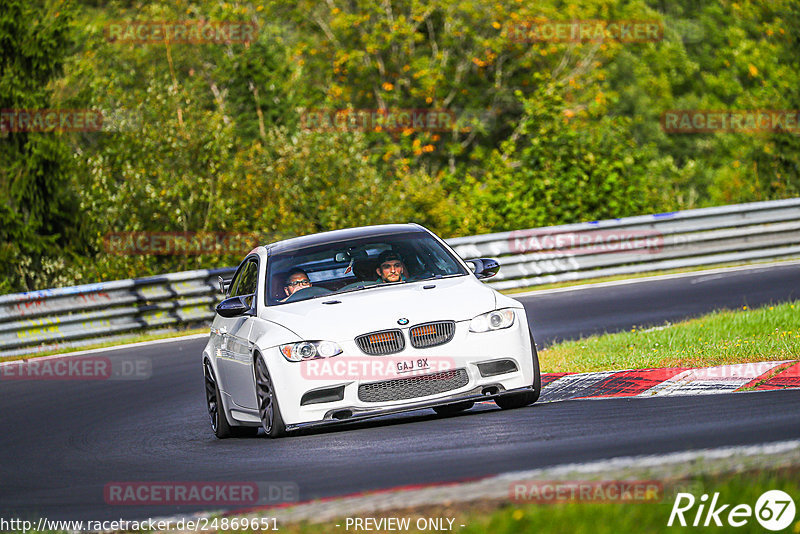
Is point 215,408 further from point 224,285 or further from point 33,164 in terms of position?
point 33,164

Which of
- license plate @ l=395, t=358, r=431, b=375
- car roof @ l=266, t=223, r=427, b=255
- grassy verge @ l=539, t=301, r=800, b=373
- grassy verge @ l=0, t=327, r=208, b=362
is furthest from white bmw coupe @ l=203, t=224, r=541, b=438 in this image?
grassy verge @ l=0, t=327, r=208, b=362

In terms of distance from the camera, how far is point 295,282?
1030 cm

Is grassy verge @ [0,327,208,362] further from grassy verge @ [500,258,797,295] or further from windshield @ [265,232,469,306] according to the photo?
windshield @ [265,232,469,306]

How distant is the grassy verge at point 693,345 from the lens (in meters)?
10.8

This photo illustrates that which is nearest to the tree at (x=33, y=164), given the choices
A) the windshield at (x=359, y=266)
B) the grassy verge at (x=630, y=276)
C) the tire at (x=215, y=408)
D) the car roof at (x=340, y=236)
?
the grassy verge at (x=630, y=276)

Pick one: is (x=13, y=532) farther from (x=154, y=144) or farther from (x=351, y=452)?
(x=154, y=144)

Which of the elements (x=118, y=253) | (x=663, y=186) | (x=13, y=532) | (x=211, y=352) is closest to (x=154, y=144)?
(x=118, y=253)

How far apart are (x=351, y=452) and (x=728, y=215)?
1556cm

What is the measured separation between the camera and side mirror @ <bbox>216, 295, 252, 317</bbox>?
1010 centimetres

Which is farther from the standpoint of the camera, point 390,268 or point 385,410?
point 390,268

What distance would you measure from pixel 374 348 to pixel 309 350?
1.47ft

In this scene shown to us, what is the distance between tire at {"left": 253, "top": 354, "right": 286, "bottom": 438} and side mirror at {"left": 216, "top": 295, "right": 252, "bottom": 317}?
769 mm

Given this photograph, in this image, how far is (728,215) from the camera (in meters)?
22.4

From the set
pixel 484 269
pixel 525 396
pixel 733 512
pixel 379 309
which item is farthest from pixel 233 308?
pixel 733 512
